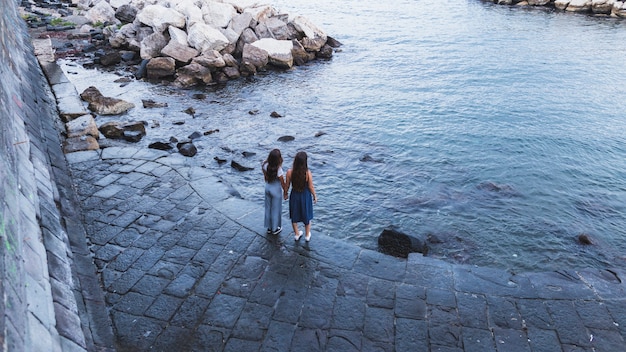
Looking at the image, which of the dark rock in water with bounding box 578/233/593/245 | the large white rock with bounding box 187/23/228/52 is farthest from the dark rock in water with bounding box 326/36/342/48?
the dark rock in water with bounding box 578/233/593/245

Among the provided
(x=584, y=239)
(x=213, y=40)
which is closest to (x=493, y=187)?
(x=584, y=239)

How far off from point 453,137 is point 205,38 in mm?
11301

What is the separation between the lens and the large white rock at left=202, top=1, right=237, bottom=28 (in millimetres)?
20797

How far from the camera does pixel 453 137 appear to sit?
1413 centimetres

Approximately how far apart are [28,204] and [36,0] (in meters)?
34.1

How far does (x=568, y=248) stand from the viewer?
29.6 feet

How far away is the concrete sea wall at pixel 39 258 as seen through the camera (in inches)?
155

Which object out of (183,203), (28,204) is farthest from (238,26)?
(28,204)

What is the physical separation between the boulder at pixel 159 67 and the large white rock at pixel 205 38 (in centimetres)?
144

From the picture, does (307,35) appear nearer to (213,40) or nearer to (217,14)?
(217,14)

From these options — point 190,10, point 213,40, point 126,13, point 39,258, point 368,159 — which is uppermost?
point 190,10

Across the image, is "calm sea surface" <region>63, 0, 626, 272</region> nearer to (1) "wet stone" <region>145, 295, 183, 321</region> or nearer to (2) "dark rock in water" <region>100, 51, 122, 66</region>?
(2) "dark rock in water" <region>100, 51, 122, 66</region>

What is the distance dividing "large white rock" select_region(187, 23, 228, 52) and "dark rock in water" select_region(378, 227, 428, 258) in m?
13.9

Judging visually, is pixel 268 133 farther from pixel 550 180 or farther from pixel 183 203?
pixel 550 180
